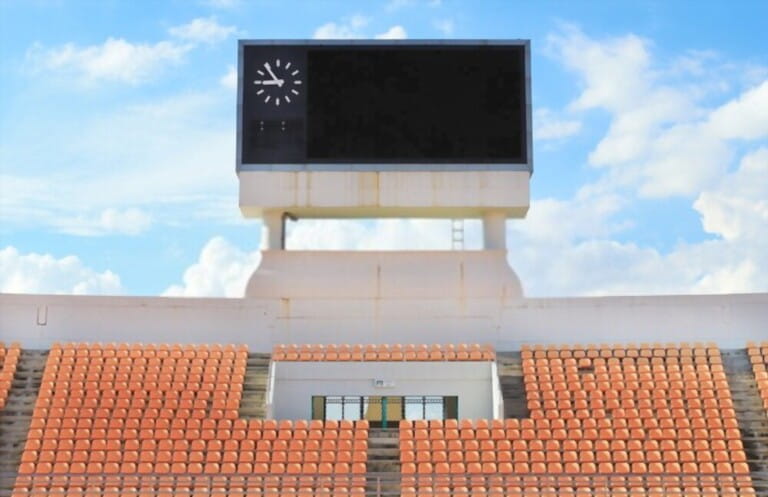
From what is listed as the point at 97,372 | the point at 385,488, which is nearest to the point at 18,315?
the point at 97,372

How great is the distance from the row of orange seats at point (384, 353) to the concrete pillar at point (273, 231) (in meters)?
2.79

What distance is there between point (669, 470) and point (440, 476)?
5330 millimetres

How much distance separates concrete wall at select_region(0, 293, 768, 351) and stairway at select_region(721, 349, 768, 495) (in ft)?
3.09

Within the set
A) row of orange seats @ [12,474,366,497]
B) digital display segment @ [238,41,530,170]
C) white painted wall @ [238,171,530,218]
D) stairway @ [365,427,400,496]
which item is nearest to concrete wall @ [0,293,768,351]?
white painted wall @ [238,171,530,218]

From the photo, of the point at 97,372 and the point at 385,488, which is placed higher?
the point at 97,372

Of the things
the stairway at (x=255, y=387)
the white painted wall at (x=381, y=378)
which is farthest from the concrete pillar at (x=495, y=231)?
the stairway at (x=255, y=387)

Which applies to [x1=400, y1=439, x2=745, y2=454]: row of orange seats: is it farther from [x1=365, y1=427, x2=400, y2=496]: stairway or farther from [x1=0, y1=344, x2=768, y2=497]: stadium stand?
[x1=365, y1=427, x2=400, y2=496]: stairway

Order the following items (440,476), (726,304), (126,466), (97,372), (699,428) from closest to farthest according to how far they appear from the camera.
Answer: (440,476), (126,466), (699,428), (97,372), (726,304)

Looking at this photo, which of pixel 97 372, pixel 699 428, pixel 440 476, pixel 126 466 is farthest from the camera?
pixel 97 372

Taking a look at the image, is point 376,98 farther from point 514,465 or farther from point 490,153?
point 514,465

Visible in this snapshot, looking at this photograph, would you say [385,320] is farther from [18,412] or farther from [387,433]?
[18,412]

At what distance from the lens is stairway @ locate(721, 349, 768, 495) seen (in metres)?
24.8

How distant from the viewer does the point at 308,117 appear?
2869cm

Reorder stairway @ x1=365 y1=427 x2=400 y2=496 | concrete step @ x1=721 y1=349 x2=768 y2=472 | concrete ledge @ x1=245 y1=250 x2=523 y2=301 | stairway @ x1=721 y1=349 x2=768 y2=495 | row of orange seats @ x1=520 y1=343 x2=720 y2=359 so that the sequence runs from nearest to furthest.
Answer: stairway @ x1=365 y1=427 x2=400 y2=496 → stairway @ x1=721 y1=349 x2=768 y2=495 → concrete step @ x1=721 y1=349 x2=768 y2=472 → row of orange seats @ x1=520 y1=343 x2=720 y2=359 → concrete ledge @ x1=245 y1=250 x2=523 y2=301
